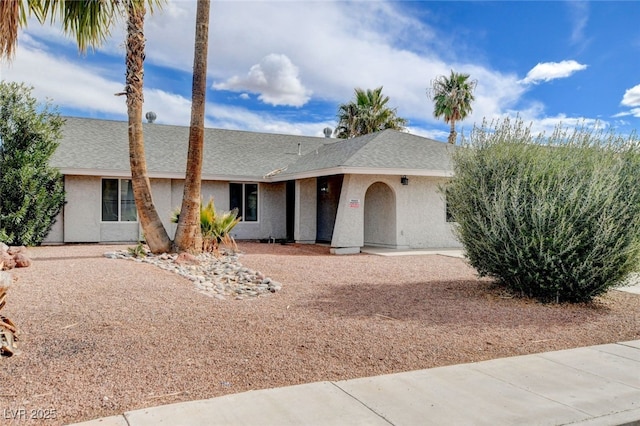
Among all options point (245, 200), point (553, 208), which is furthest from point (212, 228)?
point (553, 208)

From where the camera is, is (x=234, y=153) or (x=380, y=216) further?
(x=234, y=153)

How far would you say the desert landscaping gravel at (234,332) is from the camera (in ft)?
14.0

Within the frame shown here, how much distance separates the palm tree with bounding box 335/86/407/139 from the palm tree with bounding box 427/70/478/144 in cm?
310

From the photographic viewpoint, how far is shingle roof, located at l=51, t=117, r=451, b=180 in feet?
53.9

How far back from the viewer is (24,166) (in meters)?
14.7

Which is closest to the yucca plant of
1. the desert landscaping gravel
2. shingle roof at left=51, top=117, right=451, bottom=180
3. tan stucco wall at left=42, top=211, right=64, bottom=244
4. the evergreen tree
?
the desert landscaping gravel

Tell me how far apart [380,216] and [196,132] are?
8197 millimetres

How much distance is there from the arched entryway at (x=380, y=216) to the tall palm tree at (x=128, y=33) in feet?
26.1

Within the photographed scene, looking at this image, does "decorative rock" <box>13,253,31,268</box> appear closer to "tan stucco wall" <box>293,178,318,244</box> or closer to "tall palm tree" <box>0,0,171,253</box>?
"tall palm tree" <box>0,0,171,253</box>

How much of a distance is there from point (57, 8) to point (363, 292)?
7.09 meters

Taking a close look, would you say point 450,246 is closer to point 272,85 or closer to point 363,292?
point 363,292

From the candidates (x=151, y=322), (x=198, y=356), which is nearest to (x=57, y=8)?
(x=151, y=322)

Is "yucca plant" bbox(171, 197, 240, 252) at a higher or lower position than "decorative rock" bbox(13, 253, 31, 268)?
higher

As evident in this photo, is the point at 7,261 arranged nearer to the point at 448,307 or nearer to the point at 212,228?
the point at 212,228
